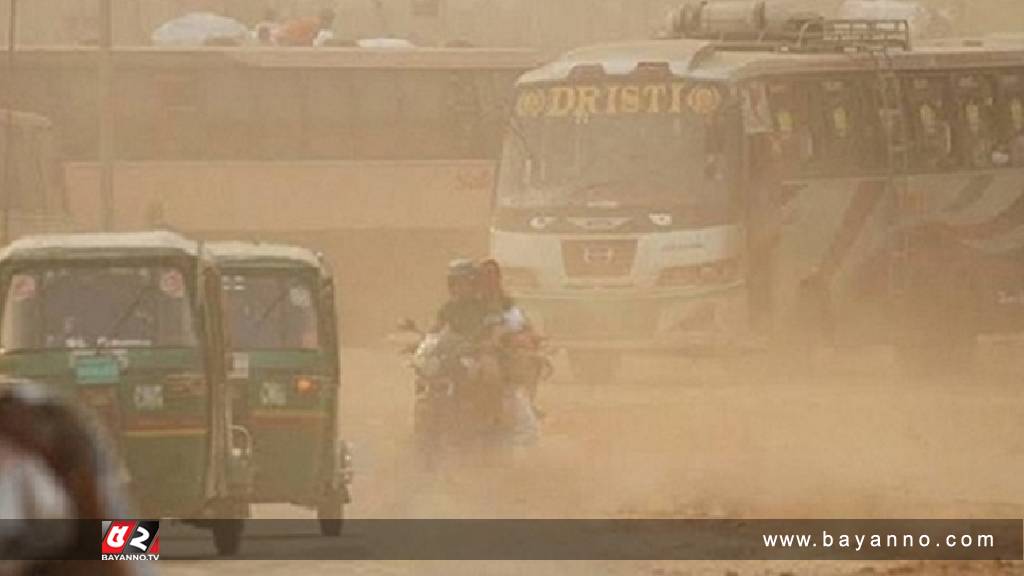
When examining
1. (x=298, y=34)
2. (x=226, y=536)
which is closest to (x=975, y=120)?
(x=226, y=536)

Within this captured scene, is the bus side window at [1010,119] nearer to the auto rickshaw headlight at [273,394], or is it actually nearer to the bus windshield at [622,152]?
the bus windshield at [622,152]

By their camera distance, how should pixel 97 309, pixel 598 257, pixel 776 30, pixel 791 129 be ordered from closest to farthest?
1. pixel 97 309
2. pixel 598 257
3. pixel 791 129
4. pixel 776 30

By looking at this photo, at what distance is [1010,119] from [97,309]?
65.6 ft

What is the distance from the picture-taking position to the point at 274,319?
55.9ft

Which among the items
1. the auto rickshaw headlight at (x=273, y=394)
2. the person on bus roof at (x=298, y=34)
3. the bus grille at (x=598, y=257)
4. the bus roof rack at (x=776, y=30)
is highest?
the bus roof rack at (x=776, y=30)

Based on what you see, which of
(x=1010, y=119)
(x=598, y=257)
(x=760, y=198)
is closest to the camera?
(x=598, y=257)

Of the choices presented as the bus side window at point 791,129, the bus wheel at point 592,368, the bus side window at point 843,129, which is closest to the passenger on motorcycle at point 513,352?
the bus wheel at point 592,368

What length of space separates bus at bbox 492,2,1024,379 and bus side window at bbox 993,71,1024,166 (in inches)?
1.4

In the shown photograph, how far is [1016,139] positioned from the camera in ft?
111

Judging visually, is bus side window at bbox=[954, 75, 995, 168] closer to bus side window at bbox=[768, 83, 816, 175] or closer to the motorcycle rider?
bus side window at bbox=[768, 83, 816, 175]

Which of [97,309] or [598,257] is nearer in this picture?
[97,309]

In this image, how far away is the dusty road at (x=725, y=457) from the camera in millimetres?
18798

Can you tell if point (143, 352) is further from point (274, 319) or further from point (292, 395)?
point (274, 319)

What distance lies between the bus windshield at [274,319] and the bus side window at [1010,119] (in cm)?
1735
